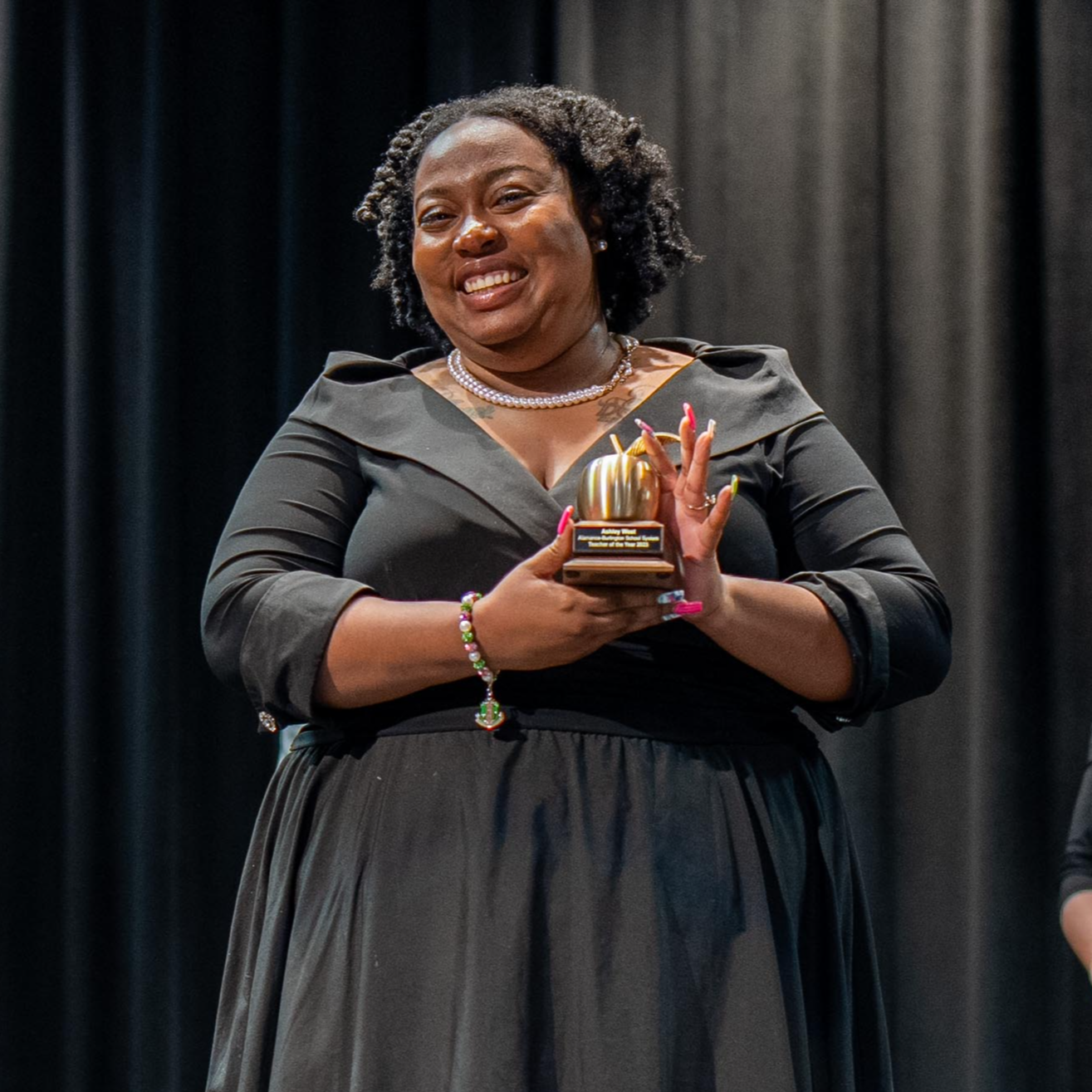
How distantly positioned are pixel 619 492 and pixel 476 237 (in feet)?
1.76

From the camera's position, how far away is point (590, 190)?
6.26ft

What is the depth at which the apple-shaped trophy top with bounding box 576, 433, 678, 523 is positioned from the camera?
1317 mm

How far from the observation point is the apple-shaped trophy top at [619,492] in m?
1.32

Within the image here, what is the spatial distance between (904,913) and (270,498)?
57.5 inches

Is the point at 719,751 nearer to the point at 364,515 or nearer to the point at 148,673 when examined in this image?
the point at 364,515

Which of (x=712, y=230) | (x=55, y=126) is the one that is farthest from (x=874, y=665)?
(x=55, y=126)

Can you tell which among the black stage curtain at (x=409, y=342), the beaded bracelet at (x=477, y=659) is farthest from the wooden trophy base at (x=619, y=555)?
the black stage curtain at (x=409, y=342)

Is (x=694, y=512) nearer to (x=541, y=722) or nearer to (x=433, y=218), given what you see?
(x=541, y=722)

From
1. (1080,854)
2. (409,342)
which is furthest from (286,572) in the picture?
(409,342)

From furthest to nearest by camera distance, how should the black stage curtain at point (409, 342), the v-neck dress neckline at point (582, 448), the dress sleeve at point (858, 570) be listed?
the black stage curtain at point (409, 342) → the v-neck dress neckline at point (582, 448) → the dress sleeve at point (858, 570)

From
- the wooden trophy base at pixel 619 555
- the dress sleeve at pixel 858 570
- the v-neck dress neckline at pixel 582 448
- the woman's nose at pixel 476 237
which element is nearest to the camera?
the wooden trophy base at pixel 619 555

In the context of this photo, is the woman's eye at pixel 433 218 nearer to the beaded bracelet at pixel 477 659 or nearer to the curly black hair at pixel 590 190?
the curly black hair at pixel 590 190

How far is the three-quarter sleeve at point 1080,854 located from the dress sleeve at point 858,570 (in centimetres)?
25

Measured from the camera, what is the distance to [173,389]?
2850 millimetres
